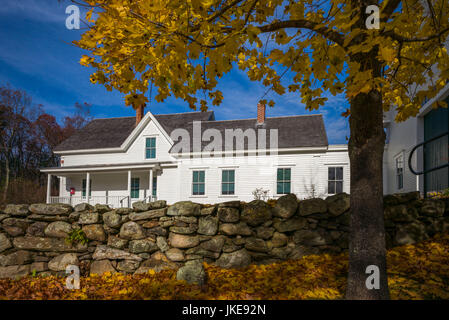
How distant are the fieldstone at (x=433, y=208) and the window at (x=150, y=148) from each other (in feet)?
43.6

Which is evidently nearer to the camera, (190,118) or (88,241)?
(88,241)

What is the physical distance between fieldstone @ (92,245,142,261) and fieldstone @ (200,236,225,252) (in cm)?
120

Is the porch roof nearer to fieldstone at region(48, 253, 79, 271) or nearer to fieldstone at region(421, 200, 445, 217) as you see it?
fieldstone at region(48, 253, 79, 271)

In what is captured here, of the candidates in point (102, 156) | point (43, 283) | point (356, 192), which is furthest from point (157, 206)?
point (102, 156)

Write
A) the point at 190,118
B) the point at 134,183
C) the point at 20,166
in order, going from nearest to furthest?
1. the point at 134,183
2. the point at 190,118
3. the point at 20,166

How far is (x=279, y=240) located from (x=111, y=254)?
3017mm

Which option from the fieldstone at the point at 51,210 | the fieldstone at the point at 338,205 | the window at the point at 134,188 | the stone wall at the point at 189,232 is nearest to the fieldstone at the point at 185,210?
the stone wall at the point at 189,232

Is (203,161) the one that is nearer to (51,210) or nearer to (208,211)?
(51,210)

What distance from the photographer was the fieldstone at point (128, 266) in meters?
5.12

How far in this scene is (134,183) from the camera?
16453 mm

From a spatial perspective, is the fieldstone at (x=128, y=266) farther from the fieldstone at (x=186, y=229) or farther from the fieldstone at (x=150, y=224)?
the fieldstone at (x=186, y=229)

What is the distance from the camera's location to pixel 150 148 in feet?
53.1
